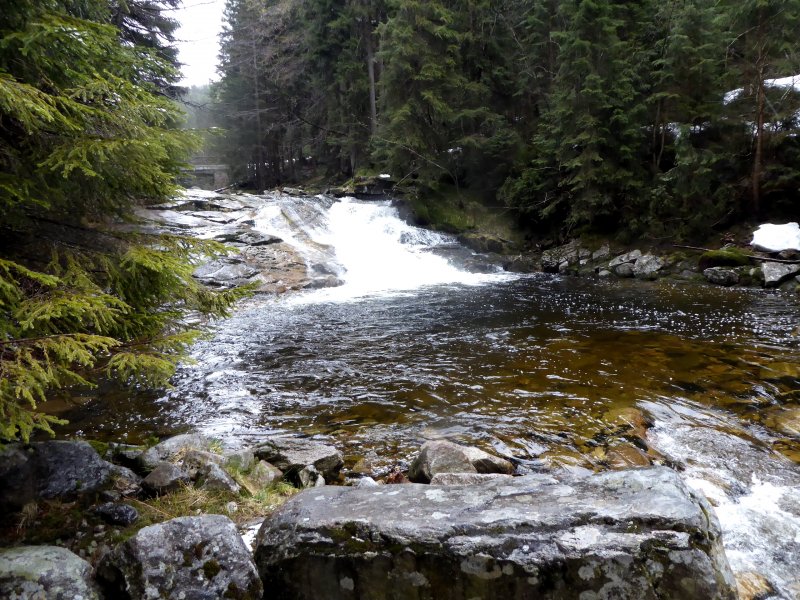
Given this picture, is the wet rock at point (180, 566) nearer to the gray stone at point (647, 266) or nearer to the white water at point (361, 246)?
the white water at point (361, 246)

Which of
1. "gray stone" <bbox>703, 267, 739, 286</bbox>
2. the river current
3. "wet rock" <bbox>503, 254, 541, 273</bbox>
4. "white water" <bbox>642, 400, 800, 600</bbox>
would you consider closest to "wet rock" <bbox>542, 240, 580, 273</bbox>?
"wet rock" <bbox>503, 254, 541, 273</bbox>

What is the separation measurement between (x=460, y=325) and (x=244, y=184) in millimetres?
36300

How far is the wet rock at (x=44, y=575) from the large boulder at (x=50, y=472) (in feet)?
2.61

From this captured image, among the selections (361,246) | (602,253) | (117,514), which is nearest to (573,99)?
(602,253)

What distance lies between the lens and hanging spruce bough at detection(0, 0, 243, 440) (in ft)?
9.75

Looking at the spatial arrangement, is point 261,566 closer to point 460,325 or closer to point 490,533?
point 490,533

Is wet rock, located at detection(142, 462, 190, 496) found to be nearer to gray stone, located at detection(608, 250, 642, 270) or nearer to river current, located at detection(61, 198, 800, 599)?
river current, located at detection(61, 198, 800, 599)

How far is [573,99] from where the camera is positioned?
736 inches

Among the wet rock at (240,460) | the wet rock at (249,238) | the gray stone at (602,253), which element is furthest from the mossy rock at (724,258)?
the wet rock at (240,460)

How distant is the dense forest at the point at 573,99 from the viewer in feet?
51.0

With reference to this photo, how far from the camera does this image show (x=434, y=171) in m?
24.1

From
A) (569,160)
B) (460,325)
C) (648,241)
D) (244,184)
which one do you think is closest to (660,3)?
(569,160)

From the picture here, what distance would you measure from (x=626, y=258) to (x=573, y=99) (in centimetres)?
669

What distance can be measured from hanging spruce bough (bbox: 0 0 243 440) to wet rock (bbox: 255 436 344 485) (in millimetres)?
1635
